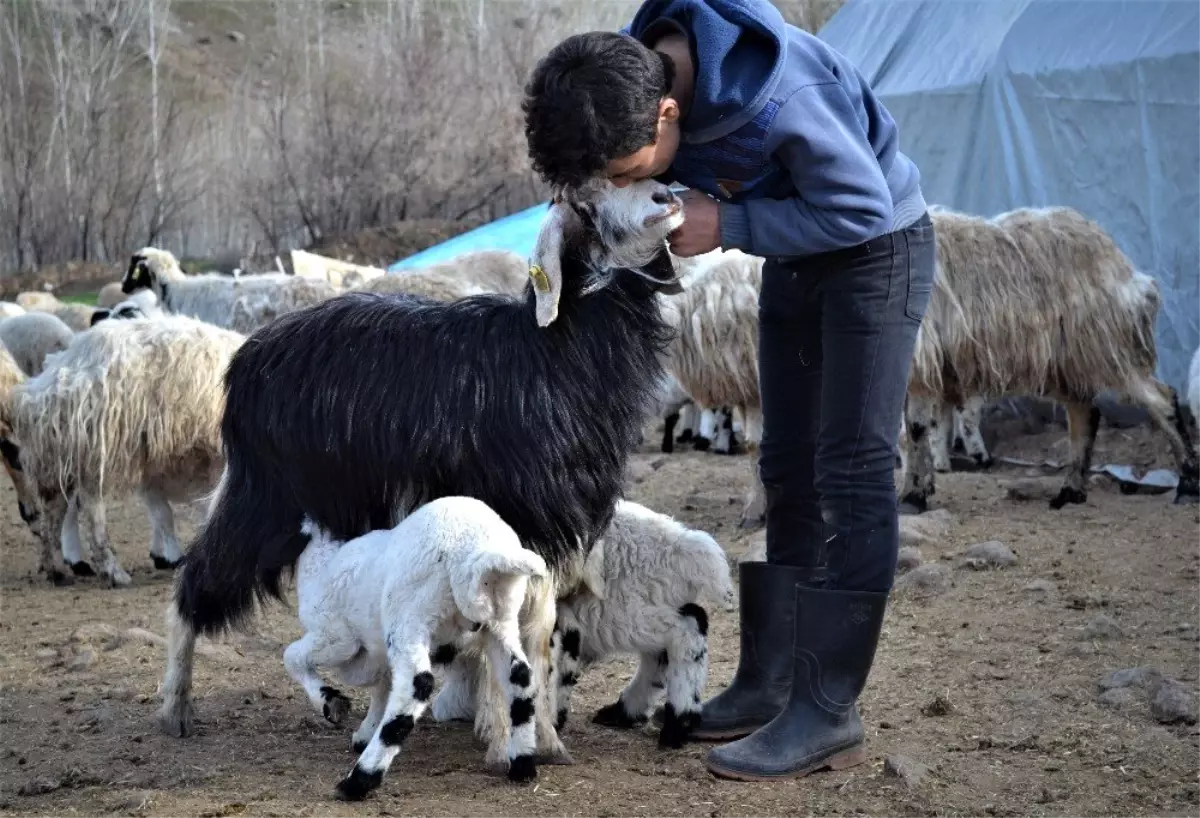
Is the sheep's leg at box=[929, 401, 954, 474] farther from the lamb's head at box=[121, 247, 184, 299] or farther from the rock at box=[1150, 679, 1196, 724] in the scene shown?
the lamb's head at box=[121, 247, 184, 299]

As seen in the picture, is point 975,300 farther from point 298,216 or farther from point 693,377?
point 298,216

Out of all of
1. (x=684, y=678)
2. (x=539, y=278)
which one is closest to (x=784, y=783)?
(x=684, y=678)

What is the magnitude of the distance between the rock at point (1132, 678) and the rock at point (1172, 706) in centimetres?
9

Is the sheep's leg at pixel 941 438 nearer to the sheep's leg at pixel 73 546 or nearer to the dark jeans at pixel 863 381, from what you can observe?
the sheep's leg at pixel 73 546

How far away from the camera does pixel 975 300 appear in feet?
26.5

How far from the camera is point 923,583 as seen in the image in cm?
619

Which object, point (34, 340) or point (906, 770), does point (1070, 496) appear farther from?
point (34, 340)

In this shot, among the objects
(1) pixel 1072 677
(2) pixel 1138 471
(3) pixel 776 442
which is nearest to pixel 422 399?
(3) pixel 776 442

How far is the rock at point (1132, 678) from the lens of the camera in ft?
14.6

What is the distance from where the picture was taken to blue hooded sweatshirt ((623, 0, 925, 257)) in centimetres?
342

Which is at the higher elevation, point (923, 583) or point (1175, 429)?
point (1175, 429)

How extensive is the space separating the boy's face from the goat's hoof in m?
5.40

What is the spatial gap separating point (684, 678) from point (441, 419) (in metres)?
1.05

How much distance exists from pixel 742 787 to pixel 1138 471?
20.4 feet
